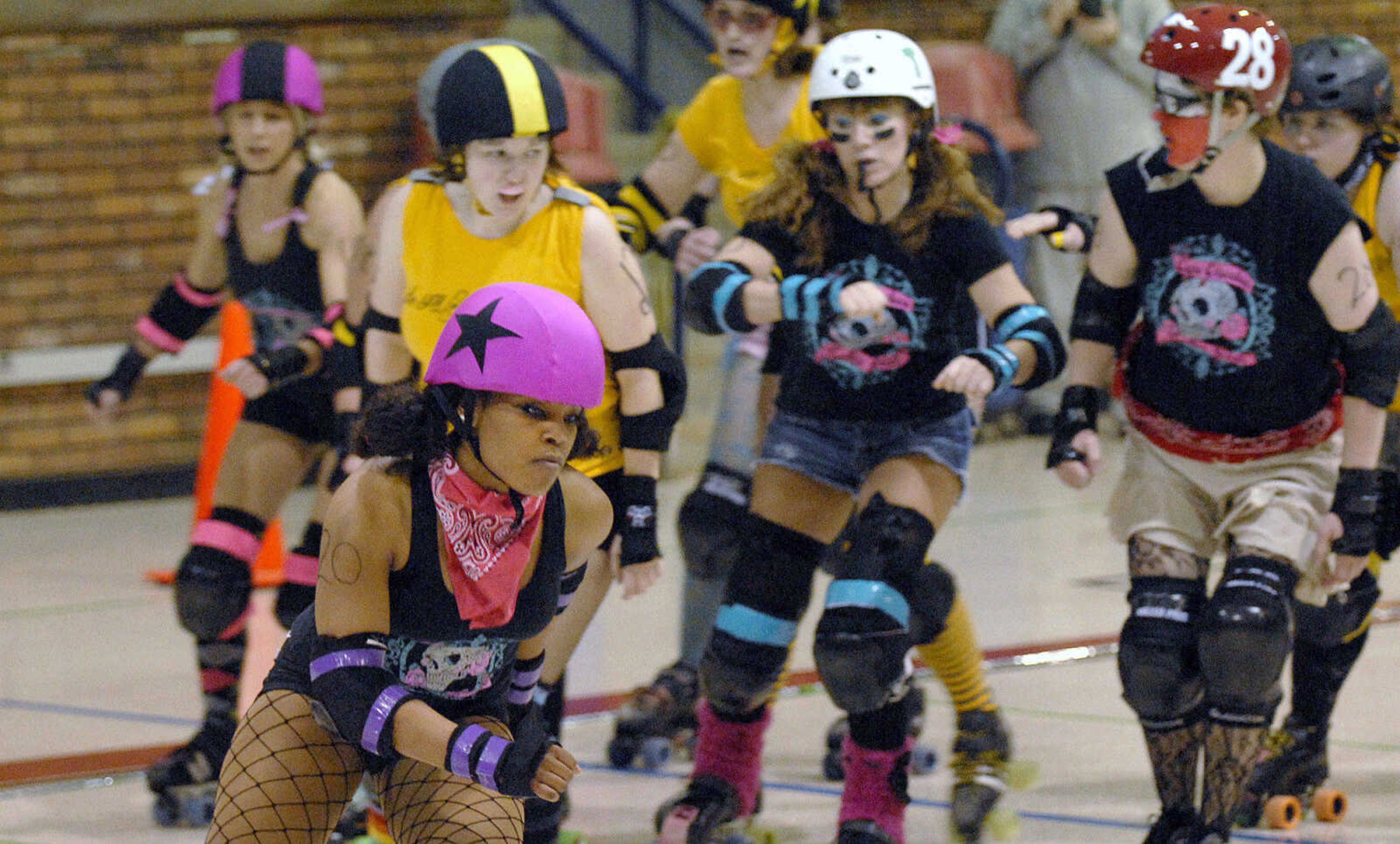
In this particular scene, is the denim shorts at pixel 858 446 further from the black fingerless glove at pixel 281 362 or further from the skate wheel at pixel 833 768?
the black fingerless glove at pixel 281 362

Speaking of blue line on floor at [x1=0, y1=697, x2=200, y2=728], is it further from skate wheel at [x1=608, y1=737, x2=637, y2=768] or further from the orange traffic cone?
skate wheel at [x1=608, y1=737, x2=637, y2=768]

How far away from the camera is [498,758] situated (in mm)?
2271

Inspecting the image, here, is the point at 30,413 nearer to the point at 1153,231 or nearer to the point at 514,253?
the point at 514,253

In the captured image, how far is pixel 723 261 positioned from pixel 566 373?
1028mm

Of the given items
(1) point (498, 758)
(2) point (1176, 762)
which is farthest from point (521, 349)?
(2) point (1176, 762)

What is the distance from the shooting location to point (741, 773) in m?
3.56

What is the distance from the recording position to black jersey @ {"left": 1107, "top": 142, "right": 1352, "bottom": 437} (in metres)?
3.22

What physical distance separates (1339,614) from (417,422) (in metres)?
2.04

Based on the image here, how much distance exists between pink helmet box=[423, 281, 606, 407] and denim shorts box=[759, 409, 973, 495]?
1.00m

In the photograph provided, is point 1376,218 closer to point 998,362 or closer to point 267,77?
point 998,362

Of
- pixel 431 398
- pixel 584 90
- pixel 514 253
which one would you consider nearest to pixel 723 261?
pixel 514 253

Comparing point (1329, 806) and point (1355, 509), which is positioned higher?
point (1355, 509)

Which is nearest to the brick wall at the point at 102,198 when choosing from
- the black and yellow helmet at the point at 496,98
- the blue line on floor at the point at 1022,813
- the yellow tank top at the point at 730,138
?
the yellow tank top at the point at 730,138

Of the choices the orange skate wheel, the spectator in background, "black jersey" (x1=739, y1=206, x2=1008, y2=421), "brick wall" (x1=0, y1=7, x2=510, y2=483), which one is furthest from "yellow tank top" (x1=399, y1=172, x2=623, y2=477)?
the spectator in background
